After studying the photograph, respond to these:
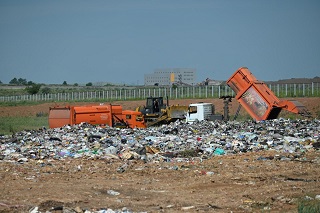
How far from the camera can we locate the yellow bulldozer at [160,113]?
33.7 metres

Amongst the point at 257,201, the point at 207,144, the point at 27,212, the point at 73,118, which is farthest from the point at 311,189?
the point at 73,118

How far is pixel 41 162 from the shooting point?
17094 millimetres

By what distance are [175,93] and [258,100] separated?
40.1 meters

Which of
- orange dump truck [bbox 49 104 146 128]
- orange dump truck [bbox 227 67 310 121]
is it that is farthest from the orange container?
orange dump truck [bbox 49 104 146 128]

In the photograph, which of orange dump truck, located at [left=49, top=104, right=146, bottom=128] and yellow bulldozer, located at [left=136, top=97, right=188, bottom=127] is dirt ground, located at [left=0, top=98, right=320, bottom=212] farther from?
yellow bulldozer, located at [left=136, top=97, right=188, bottom=127]

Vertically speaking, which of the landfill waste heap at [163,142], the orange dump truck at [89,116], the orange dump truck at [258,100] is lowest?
the landfill waste heap at [163,142]

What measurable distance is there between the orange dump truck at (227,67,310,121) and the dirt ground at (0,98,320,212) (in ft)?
30.4

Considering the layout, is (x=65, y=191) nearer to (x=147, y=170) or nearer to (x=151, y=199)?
(x=151, y=199)

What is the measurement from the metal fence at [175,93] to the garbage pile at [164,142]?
89.2ft

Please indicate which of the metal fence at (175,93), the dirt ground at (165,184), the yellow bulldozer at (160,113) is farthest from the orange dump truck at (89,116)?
the metal fence at (175,93)

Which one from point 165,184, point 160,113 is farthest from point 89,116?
point 165,184

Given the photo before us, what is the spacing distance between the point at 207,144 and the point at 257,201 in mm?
9970

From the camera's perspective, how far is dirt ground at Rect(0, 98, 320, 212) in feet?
35.8

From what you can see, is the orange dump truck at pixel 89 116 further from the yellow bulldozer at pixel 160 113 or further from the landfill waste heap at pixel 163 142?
the yellow bulldozer at pixel 160 113
